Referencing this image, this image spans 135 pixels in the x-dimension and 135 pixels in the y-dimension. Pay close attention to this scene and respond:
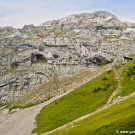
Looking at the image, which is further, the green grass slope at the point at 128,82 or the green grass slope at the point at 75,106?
the green grass slope at the point at 128,82

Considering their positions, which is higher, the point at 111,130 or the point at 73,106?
the point at 111,130

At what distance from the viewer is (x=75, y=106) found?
344 feet

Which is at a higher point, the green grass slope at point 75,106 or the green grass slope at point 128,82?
the green grass slope at point 128,82

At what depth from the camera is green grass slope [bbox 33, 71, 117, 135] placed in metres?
94.0

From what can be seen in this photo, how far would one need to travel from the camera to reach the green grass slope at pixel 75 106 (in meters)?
94.0

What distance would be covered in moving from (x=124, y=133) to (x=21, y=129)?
61.7 meters

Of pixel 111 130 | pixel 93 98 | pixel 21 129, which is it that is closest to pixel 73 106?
pixel 93 98

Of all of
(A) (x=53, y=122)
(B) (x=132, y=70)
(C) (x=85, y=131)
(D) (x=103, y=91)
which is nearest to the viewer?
(C) (x=85, y=131)

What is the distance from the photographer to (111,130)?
4278 centimetres

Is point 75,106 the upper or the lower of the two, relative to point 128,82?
lower

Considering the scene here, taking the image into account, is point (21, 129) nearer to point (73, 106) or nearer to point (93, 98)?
point (73, 106)

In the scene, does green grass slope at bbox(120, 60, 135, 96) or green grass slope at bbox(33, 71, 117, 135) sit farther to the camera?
green grass slope at bbox(120, 60, 135, 96)

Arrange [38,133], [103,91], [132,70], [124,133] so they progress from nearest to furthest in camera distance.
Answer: [124,133] < [38,133] < [103,91] < [132,70]

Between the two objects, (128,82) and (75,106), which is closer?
(75,106)
